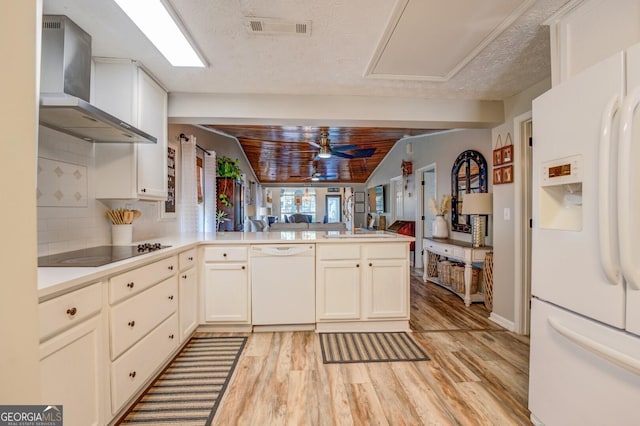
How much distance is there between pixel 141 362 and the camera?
1780 mm

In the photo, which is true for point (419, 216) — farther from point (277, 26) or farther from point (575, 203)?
point (277, 26)

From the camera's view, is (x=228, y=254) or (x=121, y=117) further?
(x=228, y=254)

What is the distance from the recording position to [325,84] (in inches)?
105

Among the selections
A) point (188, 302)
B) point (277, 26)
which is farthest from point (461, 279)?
point (277, 26)

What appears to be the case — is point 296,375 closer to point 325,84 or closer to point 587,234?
point 587,234

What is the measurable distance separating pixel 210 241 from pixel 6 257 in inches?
91.7

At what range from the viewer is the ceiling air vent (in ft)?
5.81

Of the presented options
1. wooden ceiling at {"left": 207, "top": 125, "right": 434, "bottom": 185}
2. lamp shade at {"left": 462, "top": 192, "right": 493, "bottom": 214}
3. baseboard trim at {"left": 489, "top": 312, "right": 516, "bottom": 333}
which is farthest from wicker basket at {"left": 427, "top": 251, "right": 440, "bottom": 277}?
wooden ceiling at {"left": 207, "top": 125, "right": 434, "bottom": 185}

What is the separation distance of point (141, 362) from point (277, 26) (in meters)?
2.27

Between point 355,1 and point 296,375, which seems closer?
point 355,1

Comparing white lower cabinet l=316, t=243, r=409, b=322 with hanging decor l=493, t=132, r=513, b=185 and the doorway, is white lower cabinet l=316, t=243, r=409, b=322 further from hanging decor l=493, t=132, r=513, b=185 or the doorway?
the doorway

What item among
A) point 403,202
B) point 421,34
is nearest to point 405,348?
point 421,34

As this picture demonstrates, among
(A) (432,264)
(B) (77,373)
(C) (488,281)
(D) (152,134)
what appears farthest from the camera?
(A) (432,264)

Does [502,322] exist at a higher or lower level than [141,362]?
lower
